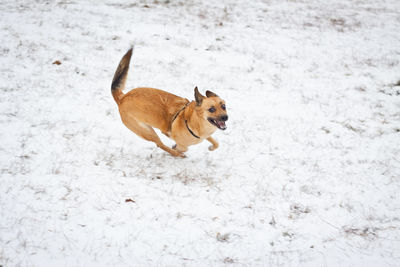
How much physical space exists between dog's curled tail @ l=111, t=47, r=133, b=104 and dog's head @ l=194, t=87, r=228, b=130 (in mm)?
1443

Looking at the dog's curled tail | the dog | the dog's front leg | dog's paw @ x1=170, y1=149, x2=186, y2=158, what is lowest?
dog's paw @ x1=170, y1=149, x2=186, y2=158

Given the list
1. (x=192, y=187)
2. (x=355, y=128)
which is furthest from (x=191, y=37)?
(x=192, y=187)

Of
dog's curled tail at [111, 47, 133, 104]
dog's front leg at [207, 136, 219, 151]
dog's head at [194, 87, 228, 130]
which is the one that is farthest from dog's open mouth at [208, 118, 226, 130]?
dog's curled tail at [111, 47, 133, 104]

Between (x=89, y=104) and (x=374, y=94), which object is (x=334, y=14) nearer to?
(x=374, y=94)

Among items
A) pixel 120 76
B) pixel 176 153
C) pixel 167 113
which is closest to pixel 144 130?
pixel 167 113

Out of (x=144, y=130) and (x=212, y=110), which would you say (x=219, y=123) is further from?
(x=144, y=130)

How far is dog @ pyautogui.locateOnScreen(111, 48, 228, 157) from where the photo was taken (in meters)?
4.25

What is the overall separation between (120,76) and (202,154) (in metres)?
2.04

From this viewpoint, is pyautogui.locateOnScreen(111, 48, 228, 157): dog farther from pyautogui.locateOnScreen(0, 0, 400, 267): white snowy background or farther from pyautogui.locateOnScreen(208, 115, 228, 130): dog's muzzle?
pyautogui.locateOnScreen(0, 0, 400, 267): white snowy background

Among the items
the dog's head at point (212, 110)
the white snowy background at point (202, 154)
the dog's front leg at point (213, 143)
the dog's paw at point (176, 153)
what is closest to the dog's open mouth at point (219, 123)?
the dog's head at point (212, 110)

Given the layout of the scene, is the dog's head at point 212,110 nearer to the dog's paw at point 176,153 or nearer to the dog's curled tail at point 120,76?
the dog's paw at point 176,153

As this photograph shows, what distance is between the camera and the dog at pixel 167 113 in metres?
4.25

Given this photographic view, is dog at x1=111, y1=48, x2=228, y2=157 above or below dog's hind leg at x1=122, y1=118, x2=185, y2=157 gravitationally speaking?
above

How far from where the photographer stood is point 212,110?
162 inches
